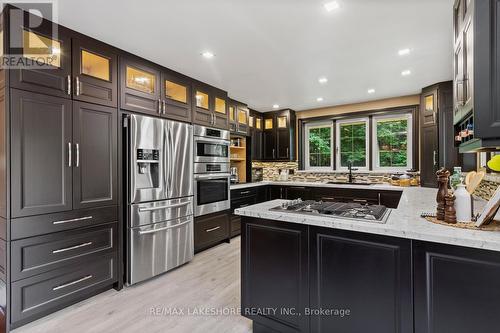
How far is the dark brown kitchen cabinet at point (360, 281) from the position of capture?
1323 mm

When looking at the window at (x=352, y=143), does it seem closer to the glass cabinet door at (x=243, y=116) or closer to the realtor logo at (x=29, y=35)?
the glass cabinet door at (x=243, y=116)

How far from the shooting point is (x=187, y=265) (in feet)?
10.3

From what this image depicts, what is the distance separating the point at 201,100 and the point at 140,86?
962 millimetres

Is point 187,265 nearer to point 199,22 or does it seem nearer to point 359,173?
point 199,22

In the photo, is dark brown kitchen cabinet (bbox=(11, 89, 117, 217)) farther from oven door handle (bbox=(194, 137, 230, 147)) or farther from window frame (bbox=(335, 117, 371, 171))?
window frame (bbox=(335, 117, 371, 171))

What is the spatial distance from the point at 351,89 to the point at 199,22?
273cm

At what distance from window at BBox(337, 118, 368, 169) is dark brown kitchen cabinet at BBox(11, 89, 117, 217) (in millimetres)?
4138

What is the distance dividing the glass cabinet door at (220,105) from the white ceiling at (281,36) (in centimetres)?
43

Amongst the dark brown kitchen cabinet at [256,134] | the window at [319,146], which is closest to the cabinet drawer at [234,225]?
the dark brown kitchen cabinet at [256,134]

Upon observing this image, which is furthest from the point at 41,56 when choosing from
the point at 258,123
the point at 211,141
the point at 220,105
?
the point at 258,123

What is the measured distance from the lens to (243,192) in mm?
4449

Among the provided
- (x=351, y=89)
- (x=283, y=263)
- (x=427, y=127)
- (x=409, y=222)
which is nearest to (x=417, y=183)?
(x=427, y=127)

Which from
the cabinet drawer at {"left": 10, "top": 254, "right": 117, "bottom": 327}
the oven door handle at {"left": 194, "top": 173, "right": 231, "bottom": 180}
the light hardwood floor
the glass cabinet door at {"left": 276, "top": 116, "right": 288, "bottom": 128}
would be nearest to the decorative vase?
the light hardwood floor

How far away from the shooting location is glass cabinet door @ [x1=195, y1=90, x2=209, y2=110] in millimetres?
3539
